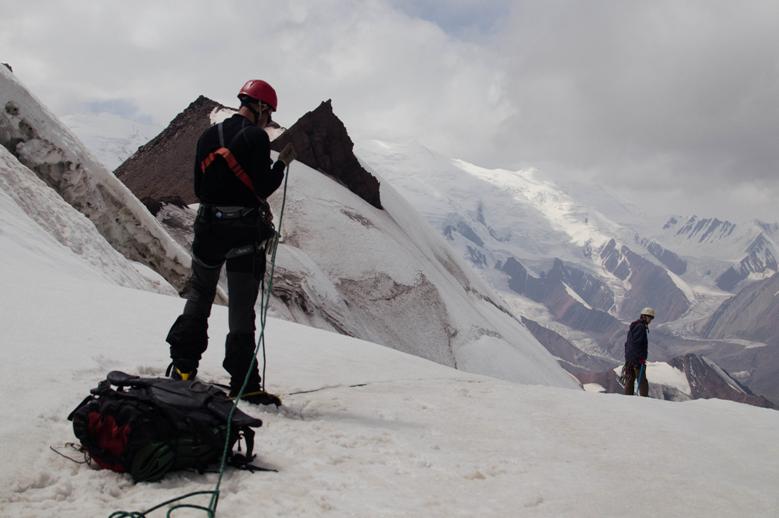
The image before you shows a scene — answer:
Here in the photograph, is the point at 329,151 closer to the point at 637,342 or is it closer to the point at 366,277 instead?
the point at 366,277

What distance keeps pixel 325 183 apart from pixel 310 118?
5.31m

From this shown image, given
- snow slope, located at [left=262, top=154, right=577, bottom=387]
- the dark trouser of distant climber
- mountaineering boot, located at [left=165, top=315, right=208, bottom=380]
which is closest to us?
mountaineering boot, located at [left=165, top=315, right=208, bottom=380]

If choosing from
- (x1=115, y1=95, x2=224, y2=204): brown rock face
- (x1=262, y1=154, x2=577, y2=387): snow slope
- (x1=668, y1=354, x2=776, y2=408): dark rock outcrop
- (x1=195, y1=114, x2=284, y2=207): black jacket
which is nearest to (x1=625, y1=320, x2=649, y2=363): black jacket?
(x1=262, y1=154, x2=577, y2=387): snow slope

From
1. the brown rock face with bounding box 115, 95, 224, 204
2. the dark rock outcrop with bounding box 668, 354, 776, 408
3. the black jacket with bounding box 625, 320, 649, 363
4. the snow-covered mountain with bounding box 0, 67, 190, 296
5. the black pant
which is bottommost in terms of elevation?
the black pant

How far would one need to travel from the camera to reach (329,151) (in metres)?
34.7

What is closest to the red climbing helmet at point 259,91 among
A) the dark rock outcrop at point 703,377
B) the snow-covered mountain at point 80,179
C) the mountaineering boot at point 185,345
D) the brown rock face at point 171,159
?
the mountaineering boot at point 185,345

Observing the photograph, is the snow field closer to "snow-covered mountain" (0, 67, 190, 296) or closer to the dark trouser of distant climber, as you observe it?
the dark trouser of distant climber

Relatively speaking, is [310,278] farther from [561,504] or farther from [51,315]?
[561,504]

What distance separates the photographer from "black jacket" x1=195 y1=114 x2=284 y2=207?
5.15 meters

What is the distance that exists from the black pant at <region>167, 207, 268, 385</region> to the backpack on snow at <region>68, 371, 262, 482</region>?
3.90 feet

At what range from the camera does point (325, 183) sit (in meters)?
31.5

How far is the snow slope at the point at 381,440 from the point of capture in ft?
11.3

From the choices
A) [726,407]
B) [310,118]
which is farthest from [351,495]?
[310,118]

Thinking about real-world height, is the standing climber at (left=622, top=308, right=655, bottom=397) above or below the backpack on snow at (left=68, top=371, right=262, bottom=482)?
above
